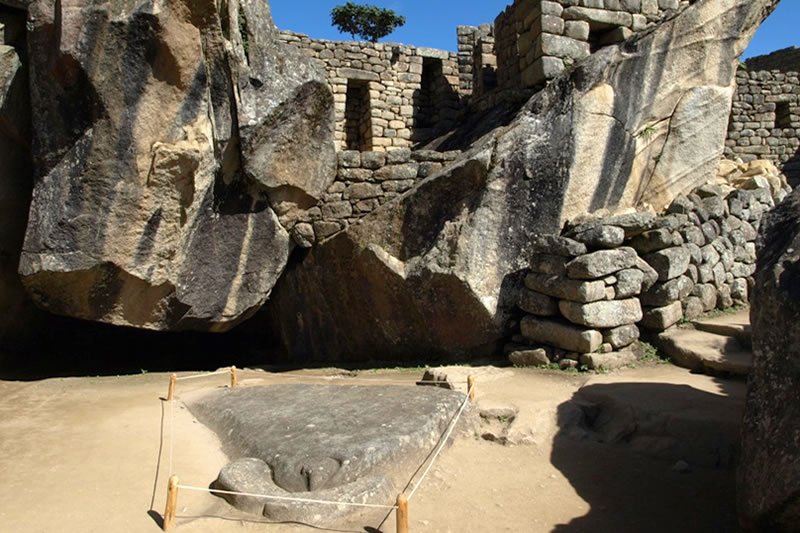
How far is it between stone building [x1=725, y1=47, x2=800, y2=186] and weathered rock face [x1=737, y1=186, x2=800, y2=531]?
1172 cm

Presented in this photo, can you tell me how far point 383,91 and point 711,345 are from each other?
7.42 meters

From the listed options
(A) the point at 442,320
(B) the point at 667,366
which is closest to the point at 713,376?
(B) the point at 667,366

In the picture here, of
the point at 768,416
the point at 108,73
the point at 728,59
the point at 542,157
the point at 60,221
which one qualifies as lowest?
the point at 768,416

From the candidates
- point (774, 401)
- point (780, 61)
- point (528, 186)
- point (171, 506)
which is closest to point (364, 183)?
point (528, 186)

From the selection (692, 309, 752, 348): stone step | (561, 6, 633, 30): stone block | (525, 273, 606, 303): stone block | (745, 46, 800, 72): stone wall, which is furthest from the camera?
(745, 46, 800, 72): stone wall

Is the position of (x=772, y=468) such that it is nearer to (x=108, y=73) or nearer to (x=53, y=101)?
(x=108, y=73)

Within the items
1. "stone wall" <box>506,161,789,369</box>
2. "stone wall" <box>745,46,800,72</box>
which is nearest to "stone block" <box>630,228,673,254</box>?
"stone wall" <box>506,161,789,369</box>

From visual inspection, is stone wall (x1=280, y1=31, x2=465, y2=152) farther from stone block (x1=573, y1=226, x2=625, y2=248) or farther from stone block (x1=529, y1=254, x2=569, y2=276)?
stone block (x1=573, y1=226, x2=625, y2=248)

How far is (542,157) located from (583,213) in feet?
2.63

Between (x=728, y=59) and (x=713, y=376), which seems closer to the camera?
(x=713, y=376)

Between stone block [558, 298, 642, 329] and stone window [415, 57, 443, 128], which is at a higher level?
stone window [415, 57, 443, 128]

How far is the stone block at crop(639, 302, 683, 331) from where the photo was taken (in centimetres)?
596

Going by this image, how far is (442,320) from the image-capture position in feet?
21.6

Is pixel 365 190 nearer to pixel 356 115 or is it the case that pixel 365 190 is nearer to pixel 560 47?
pixel 560 47
